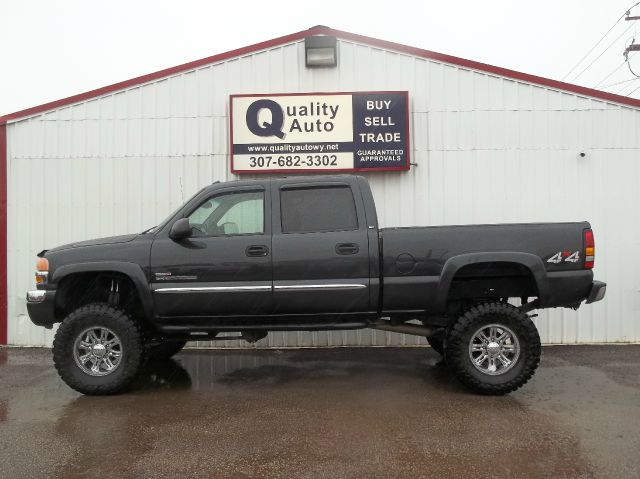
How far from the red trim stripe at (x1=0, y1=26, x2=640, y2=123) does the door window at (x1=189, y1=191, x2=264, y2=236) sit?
3318 mm

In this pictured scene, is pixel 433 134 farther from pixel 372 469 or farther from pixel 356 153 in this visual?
pixel 372 469

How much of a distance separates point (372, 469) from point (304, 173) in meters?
4.97

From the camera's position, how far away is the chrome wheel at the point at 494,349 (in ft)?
16.5

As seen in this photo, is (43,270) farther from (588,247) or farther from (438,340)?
(588,247)

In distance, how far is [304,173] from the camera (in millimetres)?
7676

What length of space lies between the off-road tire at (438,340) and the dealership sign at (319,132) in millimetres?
2537

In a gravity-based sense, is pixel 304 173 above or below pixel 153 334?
above

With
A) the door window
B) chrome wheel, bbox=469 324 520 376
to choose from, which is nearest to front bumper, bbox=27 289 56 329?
the door window

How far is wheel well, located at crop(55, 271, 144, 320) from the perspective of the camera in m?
5.22

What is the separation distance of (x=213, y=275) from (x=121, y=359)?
1.22 metres

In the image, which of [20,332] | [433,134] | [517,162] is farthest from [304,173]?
[20,332]

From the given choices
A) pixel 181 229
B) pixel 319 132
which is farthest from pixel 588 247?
pixel 319 132

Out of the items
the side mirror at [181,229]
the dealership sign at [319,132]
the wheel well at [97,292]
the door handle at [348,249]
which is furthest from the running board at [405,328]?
the dealership sign at [319,132]

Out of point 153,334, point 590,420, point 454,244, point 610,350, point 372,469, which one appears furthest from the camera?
point 610,350
